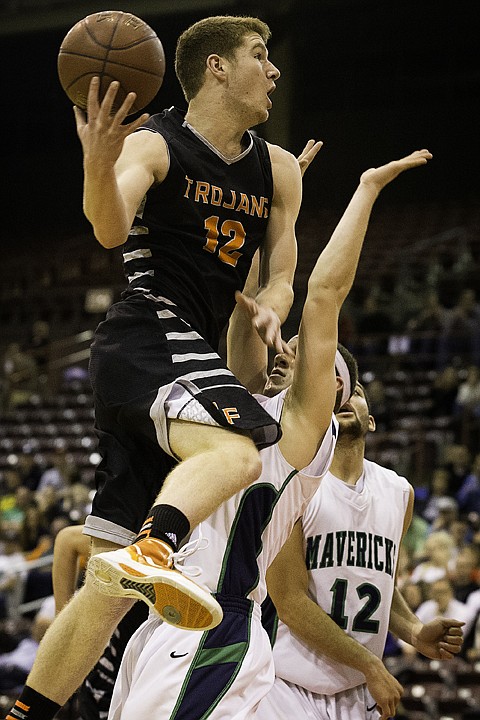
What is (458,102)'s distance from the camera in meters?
20.6

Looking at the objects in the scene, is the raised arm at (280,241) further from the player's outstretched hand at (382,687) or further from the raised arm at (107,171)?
the player's outstretched hand at (382,687)

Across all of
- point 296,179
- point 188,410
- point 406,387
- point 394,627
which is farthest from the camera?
point 406,387

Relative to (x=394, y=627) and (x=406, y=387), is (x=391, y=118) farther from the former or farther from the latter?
(x=394, y=627)

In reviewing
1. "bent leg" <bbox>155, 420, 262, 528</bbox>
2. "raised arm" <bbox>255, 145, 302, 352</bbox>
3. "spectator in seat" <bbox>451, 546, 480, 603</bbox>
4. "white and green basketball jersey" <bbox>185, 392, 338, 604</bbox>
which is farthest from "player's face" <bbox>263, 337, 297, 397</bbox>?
"spectator in seat" <bbox>451, 546, 480, 603</bbox>

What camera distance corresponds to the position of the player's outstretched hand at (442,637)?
4.20 metres

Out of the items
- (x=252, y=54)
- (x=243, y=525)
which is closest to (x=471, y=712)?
(x=243, y=525)

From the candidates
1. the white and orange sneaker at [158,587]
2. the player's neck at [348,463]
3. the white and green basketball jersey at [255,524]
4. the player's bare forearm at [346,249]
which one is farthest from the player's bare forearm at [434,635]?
the white and orange sneaker at [158,587]

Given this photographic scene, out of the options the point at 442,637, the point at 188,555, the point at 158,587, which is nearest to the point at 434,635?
the point at 442,637

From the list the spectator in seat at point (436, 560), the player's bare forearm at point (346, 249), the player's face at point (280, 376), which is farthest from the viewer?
the spectator in seat at point (436, 560)

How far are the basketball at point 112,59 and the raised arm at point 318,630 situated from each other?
1.78 metres

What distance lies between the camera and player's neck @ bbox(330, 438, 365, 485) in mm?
4395

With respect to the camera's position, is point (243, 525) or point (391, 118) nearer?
point (243, 525)

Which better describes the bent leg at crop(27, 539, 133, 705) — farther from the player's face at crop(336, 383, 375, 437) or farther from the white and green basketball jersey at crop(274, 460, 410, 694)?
the player's face at crop(336, 383, 375, 437)

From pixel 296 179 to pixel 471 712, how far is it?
431 centimetres
